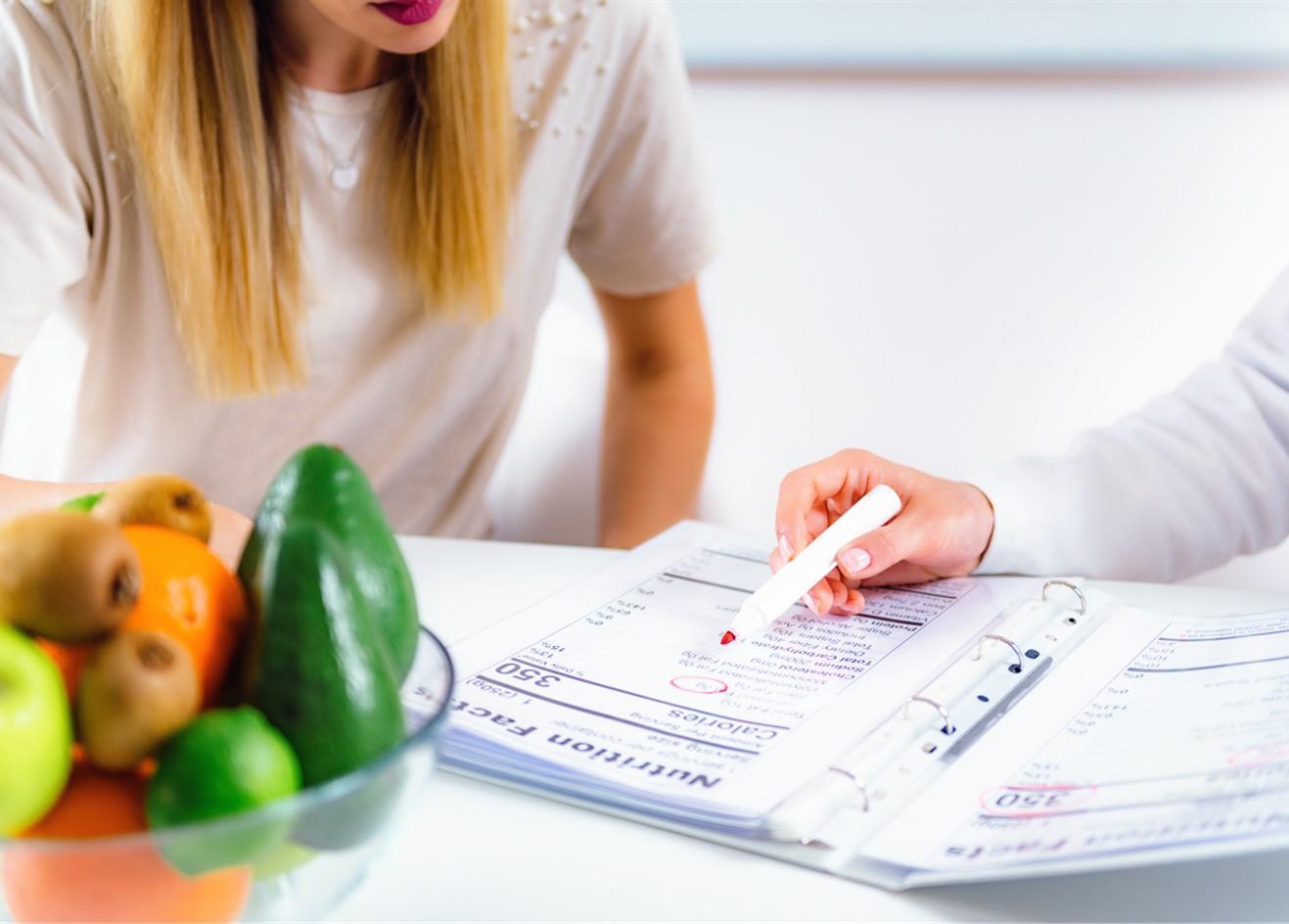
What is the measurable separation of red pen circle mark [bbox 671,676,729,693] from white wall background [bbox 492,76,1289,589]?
58cm

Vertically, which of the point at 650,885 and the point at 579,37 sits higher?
the point at 579,37

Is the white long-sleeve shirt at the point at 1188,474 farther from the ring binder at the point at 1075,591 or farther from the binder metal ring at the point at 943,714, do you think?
the binder metal ring at the point at 943,714

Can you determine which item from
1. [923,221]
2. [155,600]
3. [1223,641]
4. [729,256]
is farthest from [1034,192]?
[155,600]

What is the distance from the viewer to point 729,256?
138 cm

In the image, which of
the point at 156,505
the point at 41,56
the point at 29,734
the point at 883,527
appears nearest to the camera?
the point at 29,734

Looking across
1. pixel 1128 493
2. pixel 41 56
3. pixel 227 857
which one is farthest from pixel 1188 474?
pixel 41 56

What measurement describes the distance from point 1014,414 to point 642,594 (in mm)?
749

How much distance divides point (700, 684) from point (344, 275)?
1.60 feet

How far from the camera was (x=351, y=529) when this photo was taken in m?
0.40

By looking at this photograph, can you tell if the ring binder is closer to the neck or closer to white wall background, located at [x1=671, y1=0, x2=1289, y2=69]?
the neck

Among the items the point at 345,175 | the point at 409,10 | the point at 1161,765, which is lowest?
the point at 1161,765

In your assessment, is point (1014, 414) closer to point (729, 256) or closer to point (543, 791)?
point (729, 256)

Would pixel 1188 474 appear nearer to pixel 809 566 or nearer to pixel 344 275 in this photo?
pixel 809 566

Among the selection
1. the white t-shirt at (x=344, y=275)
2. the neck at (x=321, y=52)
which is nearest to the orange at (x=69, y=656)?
the white t-shirt at (x=344, y=275)
